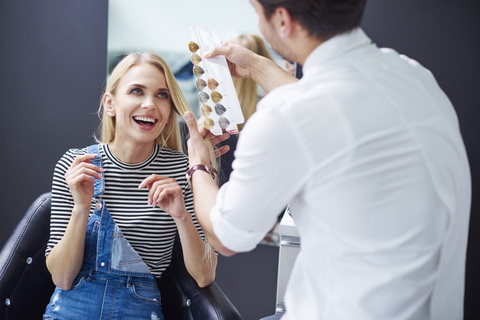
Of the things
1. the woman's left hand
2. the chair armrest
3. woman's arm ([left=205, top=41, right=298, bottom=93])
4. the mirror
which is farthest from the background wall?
woman's arm ([left=205, top=41, right=298, bottom=93])

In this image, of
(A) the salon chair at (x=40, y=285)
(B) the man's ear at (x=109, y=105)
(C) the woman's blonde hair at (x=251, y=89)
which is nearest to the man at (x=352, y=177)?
(A) the salon chair at (x=40, y=285)

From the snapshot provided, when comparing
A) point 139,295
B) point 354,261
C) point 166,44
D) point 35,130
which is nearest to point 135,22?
point 166,44

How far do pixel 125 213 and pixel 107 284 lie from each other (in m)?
0.24

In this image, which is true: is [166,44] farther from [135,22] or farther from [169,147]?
[169,147]

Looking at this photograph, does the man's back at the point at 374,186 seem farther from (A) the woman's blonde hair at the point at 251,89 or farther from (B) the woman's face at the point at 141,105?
(A) the woman's blonde hair at the point at 251,89

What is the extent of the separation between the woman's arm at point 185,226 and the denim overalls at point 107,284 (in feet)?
0.50

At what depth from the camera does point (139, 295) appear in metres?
1.67

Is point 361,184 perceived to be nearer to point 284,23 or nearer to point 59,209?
point 284,23

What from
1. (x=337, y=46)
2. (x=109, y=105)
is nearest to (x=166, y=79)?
(x=109, y=105)

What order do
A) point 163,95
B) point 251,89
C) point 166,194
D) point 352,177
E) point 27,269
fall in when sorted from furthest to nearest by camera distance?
point 251,89 < point 163,95 < point 27,269 < point 166,194 < point 352,177

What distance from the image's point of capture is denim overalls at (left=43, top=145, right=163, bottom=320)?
1.63 m

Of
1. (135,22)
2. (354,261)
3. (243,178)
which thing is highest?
(135,22)

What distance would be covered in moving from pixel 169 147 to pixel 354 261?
44.1 inches

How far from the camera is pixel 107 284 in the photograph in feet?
5.45
